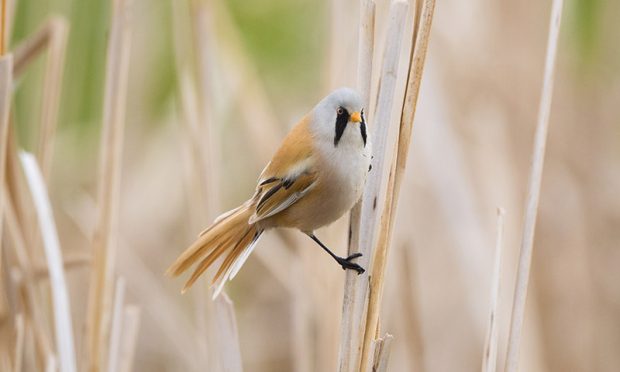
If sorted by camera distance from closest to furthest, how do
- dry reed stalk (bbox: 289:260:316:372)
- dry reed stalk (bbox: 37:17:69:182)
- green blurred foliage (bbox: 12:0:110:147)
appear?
dry reed stalk (bbox: 37:17:69:182) < dry reed stalk (bbox: 289:260:316:372) < green blurred foliage (bbox: 12:0:110:147)

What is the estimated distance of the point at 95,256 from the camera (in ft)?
6.18

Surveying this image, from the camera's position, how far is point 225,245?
1818 mm

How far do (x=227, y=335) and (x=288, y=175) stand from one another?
15.6 inches

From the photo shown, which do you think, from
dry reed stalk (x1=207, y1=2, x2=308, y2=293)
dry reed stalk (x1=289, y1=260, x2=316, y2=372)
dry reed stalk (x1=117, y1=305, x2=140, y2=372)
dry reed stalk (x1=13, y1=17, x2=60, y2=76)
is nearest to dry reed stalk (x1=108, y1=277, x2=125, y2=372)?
dry reed stalk (x1=117, y1=305, x2=140, y2=372)

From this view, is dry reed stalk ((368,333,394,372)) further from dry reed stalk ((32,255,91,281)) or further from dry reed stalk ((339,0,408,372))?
dry reed stalk ((32,255,91,281))

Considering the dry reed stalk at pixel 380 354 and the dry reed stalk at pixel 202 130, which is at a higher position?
the dry reed stalk at pixel 202 130

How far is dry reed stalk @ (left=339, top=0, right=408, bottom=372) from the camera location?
4.66 feet

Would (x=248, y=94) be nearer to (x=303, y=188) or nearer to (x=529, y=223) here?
(x=303, y=188)

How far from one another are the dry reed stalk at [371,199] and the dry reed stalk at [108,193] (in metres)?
0.61

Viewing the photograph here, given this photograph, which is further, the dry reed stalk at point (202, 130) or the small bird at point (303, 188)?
the dry reed stalk at point (202, 130)

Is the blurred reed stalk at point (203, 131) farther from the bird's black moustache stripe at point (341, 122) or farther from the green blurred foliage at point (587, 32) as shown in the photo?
the green blurred foliage at point (587, 32)

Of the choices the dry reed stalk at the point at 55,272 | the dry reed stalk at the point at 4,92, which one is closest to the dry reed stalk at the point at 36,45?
the dry reed stalk at the point at 55,272

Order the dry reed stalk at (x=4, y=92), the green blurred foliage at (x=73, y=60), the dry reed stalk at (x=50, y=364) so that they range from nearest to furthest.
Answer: the dry reed stalk at (x=4, y=92)
the dry reed stalk at (x=50, y=364)
the green blurred foliage at (x=73, y=60)

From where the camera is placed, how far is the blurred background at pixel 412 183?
7.51 feet
